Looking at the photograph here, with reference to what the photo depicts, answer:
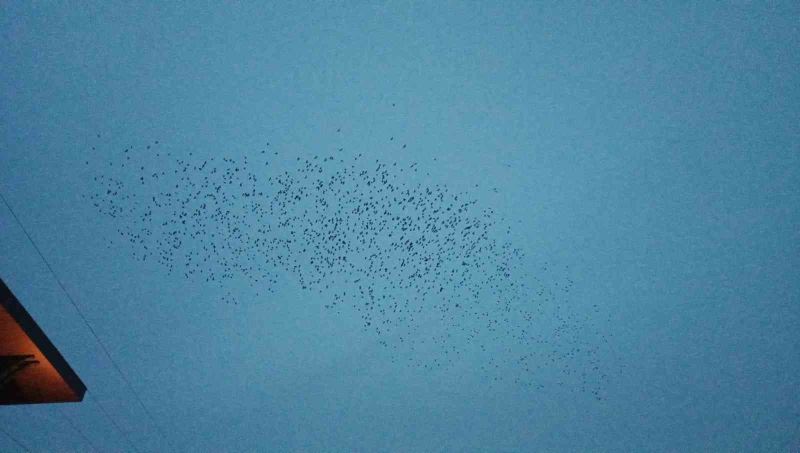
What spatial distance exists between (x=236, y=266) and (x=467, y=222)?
10.1 m

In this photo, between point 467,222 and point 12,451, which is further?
point 12,451

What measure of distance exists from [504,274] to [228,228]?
43.6ft

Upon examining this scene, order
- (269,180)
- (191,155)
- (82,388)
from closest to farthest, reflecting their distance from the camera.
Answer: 1. (82,388)
2. (191,155)
3. (269,180)

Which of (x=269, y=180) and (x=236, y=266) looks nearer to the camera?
(x=269, y=180)

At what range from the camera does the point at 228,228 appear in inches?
801

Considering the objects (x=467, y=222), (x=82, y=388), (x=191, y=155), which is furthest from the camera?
(x=467, y=222)

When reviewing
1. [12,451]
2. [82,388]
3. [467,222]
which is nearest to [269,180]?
[467,222]

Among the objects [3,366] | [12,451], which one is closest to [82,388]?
[3,366]

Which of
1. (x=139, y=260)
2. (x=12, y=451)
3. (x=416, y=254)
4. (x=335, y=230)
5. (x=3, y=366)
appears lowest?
(x=3, y=366)

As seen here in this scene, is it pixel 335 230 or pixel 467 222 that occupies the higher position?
pixel 467 222

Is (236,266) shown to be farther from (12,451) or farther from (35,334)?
(12,451)

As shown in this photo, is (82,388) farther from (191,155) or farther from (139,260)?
(139,260)

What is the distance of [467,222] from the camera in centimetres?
2108

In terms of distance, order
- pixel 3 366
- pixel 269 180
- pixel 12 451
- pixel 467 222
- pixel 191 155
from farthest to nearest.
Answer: pixel 12 451 < pixel 467 222 < pixel 269 180 < pixel 191 155 < pixel 3 366
